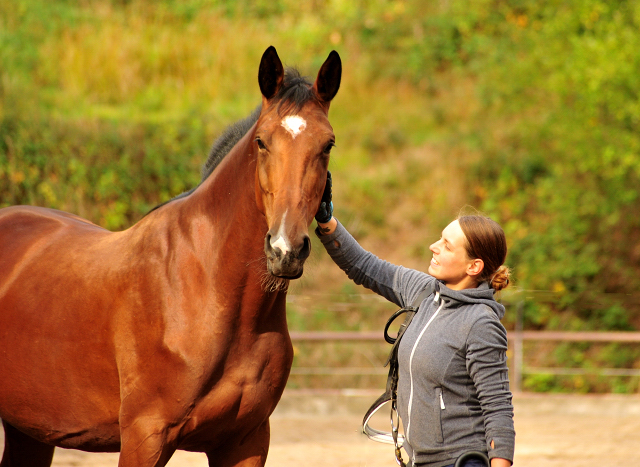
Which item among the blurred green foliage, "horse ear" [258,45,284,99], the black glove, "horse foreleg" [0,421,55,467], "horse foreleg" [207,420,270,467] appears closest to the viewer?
"horse ear" [258,45,284,99]

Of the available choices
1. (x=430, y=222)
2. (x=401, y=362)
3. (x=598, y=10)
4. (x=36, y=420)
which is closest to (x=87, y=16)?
(x=430, y=222)

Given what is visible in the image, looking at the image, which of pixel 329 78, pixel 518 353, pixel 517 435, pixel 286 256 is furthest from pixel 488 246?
pixel 518 353

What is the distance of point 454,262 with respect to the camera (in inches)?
94.8

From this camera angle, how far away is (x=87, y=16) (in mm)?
13406

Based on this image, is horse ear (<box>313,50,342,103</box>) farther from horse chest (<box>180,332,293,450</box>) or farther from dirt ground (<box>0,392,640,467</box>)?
dirt ground (<box>0,392,640,467</box>)

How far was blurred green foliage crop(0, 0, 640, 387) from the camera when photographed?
31.5 ft

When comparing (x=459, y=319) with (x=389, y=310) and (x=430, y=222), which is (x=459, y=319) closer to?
(x=389, y=310)

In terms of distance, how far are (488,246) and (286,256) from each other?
30.1 inches

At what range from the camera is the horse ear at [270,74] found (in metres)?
2.47

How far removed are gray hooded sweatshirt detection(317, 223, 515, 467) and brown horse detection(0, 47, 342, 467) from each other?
1.86ft

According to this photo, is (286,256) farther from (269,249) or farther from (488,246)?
(488,246)

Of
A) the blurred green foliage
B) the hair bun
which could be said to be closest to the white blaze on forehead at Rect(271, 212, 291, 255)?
the hair bun

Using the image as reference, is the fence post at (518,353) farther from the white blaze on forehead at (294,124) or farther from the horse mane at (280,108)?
the white blaze on forehead at (294,124)

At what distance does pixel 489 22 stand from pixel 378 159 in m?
4.34
